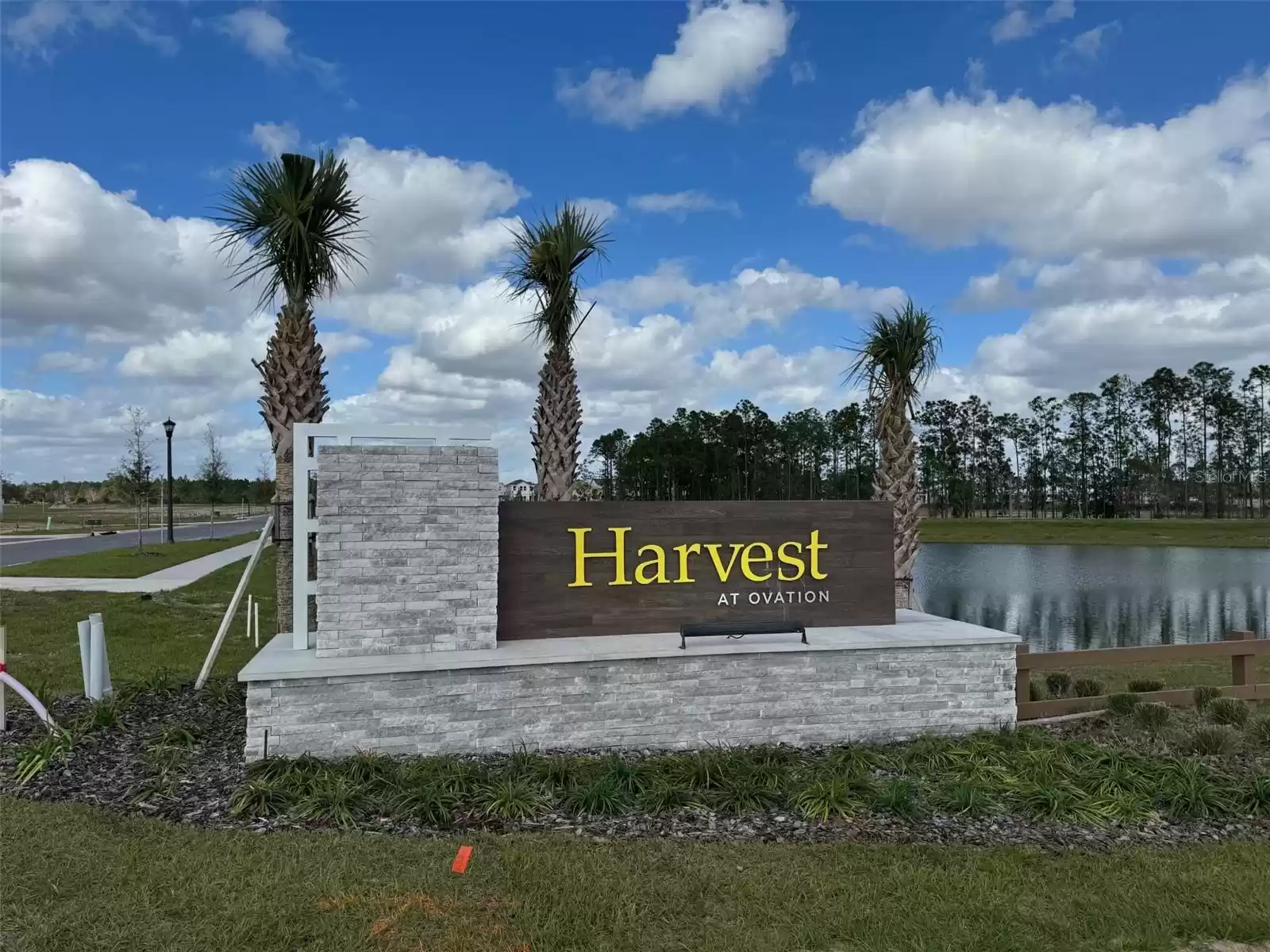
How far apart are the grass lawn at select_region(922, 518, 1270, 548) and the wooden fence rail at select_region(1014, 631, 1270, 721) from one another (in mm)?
43736

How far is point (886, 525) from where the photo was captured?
773 centimetres

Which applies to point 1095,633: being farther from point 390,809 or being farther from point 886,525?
point 390,809

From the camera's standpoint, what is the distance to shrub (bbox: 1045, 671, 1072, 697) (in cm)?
884

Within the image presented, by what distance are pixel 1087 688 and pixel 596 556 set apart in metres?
5.37

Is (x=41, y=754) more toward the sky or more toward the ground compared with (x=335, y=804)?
more toward the sky

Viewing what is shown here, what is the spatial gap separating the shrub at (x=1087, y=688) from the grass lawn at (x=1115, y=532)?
4369 cm

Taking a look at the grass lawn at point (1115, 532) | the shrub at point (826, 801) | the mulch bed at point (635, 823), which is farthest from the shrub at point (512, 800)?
the grass lawn at point (1115, 532)

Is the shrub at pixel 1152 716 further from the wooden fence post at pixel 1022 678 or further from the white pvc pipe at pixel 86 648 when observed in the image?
the white pvc pipe at pixel 86 648

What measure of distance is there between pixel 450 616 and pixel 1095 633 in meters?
15.6

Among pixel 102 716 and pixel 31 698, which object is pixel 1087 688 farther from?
pixel 31 698

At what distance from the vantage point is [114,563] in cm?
1983

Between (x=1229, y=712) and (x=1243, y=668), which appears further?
(x=1243, y=668)

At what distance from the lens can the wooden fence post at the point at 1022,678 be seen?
7430 millimetres

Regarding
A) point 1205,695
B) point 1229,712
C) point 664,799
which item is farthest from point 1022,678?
point 664,799
